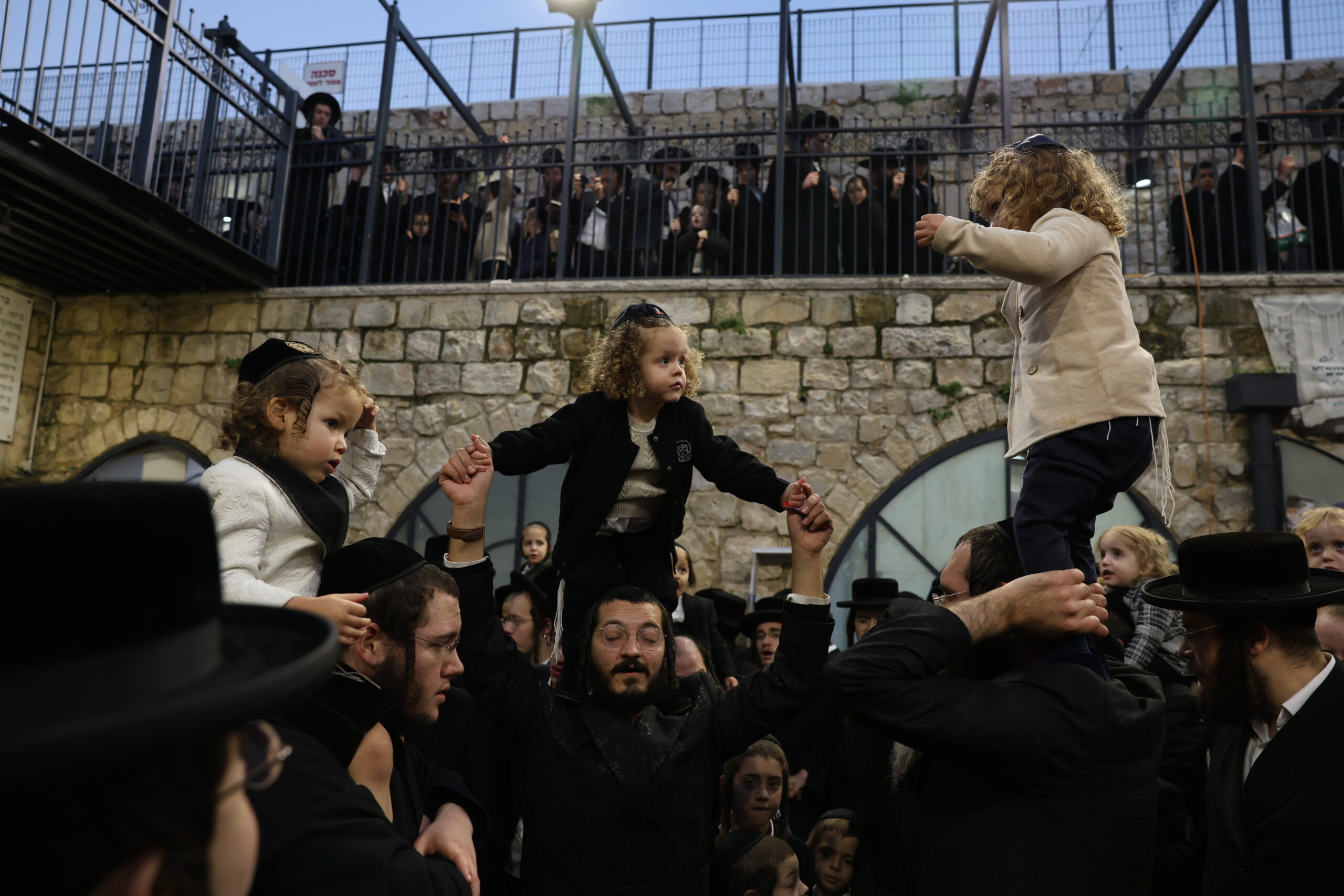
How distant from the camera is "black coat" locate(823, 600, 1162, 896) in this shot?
75.2 inches

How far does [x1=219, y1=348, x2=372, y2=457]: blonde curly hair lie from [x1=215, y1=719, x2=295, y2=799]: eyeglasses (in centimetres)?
177

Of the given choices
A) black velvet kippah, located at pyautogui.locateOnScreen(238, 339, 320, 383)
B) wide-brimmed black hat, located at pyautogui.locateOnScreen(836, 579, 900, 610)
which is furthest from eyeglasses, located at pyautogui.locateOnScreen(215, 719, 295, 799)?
wide-brimmed black hat, located at pyautogui.locateOnScreen(836, 579, 900, 610)

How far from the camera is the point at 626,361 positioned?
11.1 feet

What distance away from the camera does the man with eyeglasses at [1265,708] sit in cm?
211

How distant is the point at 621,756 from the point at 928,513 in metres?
5.27

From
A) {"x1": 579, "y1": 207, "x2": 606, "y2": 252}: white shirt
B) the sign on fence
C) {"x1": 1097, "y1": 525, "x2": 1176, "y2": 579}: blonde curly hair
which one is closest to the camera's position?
{"x1": 1097, "y1": 525, "x2": 1176, "y2": 579}: blonde curly hair

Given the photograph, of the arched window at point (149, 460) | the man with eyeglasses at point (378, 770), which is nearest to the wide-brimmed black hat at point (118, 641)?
the man with eyeglasses at point (378, 770)

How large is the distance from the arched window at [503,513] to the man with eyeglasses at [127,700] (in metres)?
7.20

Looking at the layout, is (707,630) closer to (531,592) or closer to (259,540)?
(531,592)

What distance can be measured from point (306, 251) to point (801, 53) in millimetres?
5828

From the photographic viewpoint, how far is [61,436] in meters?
8.83

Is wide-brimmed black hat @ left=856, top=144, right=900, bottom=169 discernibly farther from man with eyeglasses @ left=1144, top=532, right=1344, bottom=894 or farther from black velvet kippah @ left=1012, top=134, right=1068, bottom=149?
man with eyeglasses @ left=1144, top=532, right=1344, bottom=894

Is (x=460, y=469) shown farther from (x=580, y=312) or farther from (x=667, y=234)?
(x=667, y=234)

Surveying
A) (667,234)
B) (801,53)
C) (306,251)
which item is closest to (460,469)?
(667,234)
